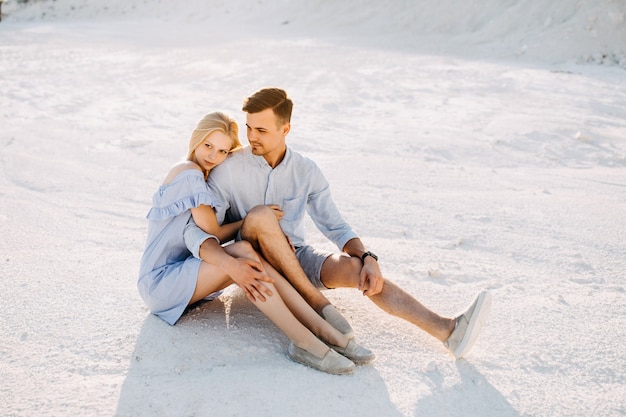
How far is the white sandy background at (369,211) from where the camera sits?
267cm

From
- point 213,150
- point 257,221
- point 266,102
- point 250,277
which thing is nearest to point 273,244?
point 257,221

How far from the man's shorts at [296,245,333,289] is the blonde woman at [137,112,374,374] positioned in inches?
12.3

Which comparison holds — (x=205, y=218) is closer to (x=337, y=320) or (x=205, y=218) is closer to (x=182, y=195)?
(x=182, y=195)

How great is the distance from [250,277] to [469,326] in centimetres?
97

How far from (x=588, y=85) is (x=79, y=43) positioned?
905 centimetres

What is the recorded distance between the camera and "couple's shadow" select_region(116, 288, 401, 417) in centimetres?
249

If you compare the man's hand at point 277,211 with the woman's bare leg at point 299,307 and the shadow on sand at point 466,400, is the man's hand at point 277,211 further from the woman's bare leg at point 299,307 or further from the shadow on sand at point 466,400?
the shadow on sand at point 466,400

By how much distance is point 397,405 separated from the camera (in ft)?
8.41

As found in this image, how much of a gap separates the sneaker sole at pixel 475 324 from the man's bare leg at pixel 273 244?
0.63 metres

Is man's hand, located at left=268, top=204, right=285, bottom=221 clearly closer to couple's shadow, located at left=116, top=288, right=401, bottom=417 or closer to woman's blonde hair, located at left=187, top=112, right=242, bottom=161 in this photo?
woman's blonde hair, located at left=187, top=112, right=242, bottom=161

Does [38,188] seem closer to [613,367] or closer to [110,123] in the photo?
[110,123]

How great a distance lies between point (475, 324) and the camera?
2857 mm

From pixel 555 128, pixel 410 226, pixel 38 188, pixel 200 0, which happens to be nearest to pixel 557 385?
pixel 410 226

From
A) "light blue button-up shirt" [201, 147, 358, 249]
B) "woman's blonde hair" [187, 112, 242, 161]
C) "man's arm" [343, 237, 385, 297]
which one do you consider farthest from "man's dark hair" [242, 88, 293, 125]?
"man's arm" [343, 237, 385, 297]
